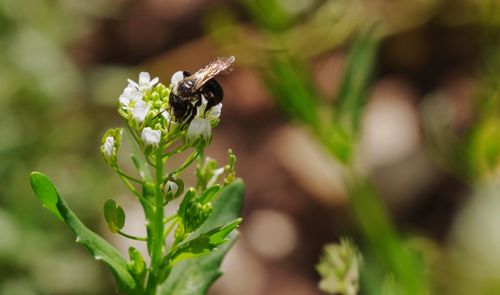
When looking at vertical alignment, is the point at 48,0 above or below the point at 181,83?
above

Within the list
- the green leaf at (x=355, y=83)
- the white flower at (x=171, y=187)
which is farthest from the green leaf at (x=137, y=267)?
the green leaf at (x=355, y=83)

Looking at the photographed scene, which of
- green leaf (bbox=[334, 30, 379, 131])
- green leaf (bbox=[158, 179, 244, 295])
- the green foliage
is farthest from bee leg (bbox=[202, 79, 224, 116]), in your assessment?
green leaf (bbox=[334, 30, 379, 131])

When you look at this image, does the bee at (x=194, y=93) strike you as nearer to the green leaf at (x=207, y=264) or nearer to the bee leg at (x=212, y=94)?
the bee leg at (x=212, y=94)

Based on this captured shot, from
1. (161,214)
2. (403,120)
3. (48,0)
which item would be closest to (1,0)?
(48,0)

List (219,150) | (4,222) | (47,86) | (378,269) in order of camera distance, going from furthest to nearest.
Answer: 1. (219,150)
2. (47,86)
3. (4,222)
4. (378,269)

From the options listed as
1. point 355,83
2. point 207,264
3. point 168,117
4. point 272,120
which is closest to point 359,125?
point 355,83

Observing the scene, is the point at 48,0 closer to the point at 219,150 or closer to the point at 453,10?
the point at 219,150

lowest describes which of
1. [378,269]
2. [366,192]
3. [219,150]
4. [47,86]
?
[378,269]
